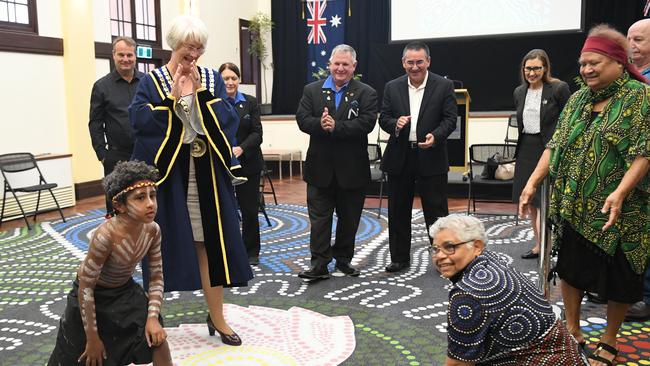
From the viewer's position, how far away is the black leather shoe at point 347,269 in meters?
4.33

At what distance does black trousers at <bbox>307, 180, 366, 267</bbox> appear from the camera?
13.8ft

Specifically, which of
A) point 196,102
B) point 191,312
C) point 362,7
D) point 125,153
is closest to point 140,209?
point 196,102

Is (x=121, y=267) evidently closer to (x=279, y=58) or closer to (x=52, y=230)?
(x=52, y=230)

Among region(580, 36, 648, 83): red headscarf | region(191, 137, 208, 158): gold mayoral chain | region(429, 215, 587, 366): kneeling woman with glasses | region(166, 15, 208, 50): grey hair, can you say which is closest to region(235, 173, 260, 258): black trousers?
region(191, 137, 208, 158): gold mayoral chain

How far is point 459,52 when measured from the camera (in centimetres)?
1132

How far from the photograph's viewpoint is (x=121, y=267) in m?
2.29

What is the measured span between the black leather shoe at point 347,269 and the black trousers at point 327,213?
13cm

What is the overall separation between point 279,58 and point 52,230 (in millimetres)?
7538

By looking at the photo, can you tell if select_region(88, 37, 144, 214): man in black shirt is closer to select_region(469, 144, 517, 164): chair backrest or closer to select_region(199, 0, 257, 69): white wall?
select_region(469, 144, 517, 164): chair backrest

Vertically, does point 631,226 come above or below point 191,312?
above

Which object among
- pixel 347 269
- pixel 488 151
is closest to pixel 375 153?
pixel 488 151

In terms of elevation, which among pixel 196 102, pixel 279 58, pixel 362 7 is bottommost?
pixel 196 102

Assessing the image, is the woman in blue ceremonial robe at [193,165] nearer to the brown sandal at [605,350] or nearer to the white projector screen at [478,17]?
the brown sandal at [605,350]

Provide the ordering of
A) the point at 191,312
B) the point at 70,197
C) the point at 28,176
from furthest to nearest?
the point at 70,197 < the point at 28,176 < the point at 191,312
